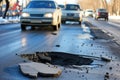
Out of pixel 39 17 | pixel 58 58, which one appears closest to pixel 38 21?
pixel 39 17

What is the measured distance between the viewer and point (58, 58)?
10.5 meters

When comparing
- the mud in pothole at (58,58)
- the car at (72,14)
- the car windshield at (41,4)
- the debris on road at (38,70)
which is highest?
the car windshield at (41,4)

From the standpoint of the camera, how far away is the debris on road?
24.2 ft

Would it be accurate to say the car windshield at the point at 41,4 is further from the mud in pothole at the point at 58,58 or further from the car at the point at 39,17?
the mud in pothole at the point at 58,58

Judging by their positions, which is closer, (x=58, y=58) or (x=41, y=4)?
(x=58, y=58)

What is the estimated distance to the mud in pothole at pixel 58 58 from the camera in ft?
31.9

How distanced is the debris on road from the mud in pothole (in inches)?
55.5

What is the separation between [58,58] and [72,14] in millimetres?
23840

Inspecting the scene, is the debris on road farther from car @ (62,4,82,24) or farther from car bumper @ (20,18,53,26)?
car @ (62,4,82,24)

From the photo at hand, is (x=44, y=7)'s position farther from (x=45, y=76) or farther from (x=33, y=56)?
(x=45, y=76)

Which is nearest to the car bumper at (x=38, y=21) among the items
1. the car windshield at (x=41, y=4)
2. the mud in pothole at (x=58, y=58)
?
the car windshield at (x=41, y=4)

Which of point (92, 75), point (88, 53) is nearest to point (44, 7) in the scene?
point (88, 53)

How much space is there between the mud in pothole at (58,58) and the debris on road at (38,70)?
4.62ft

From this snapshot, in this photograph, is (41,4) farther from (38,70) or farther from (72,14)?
(38,70)
